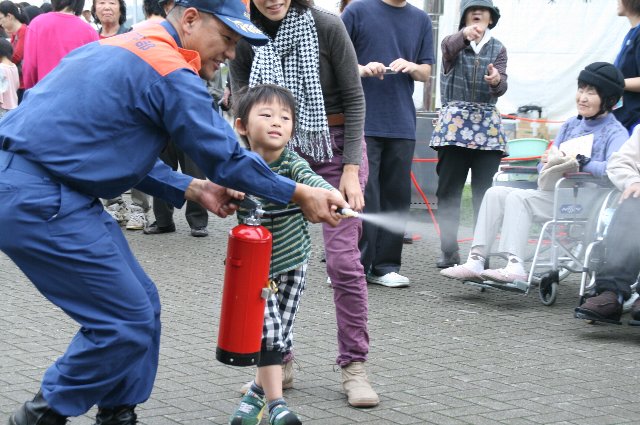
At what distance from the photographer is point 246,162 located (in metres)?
3.92

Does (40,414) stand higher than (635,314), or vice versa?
(40,414)

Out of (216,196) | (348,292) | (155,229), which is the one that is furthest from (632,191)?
(155,229)

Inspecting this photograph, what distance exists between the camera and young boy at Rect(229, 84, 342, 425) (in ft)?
15.7

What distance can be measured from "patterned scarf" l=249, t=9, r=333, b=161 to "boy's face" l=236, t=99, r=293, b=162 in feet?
1.69

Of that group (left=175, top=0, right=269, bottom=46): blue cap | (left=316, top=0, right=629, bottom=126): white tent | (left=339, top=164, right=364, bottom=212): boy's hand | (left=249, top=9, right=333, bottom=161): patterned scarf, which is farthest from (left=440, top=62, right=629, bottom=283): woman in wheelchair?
(left=316, top=0, right=629, bottom=126): white tent

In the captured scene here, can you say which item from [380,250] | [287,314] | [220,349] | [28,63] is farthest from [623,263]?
[28,63]

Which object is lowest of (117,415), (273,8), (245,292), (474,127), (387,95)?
(117,415)

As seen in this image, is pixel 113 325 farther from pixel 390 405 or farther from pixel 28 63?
pixel 28 63

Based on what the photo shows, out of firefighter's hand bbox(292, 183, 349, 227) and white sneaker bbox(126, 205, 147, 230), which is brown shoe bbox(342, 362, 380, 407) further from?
white sneaker bbox(126, 205, 147, 230)

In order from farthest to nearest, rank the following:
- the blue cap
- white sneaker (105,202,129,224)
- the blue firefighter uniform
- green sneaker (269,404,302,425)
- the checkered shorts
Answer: white sneaker (105,202,129,224), the checkered shorts, green sneaker (269,404,302,425), the blue cap, the blue firefighter uniform

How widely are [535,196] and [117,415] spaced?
14.8 ft

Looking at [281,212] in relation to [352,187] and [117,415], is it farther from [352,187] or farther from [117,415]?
[117,415]

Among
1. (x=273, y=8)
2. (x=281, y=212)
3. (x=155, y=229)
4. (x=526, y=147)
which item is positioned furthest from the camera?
(x=526, y=147)

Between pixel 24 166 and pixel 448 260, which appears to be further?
pixel 448 260
